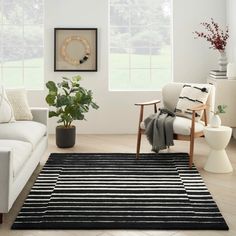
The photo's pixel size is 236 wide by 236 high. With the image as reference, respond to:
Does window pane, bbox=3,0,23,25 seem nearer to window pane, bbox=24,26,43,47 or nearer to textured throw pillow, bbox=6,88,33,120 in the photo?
window pane, bbox=24,26,43,47

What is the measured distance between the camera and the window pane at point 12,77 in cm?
696

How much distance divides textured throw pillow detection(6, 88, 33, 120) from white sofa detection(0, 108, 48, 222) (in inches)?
4.4

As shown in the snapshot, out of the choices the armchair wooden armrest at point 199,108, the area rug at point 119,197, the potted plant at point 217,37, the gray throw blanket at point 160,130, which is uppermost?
the potted plant at point 217,37

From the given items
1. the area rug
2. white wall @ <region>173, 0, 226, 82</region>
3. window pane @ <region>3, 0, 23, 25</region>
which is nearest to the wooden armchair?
the area rug

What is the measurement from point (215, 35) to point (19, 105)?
340 centimetres

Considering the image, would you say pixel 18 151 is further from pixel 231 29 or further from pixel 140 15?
pixel 231 29

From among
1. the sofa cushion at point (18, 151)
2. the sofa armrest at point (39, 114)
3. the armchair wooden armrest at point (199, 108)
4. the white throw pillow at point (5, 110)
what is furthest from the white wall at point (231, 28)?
the sofa cushion at point (18, 151)

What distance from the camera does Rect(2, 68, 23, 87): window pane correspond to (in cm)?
696

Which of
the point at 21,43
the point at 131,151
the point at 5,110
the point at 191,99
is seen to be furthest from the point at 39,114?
the point at 21,43

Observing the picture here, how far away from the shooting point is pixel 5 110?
4578 millimetres

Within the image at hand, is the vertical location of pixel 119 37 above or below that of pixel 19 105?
above

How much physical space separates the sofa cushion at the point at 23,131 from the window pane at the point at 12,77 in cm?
238

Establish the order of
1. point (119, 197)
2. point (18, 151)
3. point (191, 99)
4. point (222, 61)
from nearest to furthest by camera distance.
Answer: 1. point (18, 151)
2. point (119, 197)
3. point (191, 99)
4. point (222, 61)

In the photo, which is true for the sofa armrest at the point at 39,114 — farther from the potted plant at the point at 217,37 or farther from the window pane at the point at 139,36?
the potted plant at the point at 217,37
